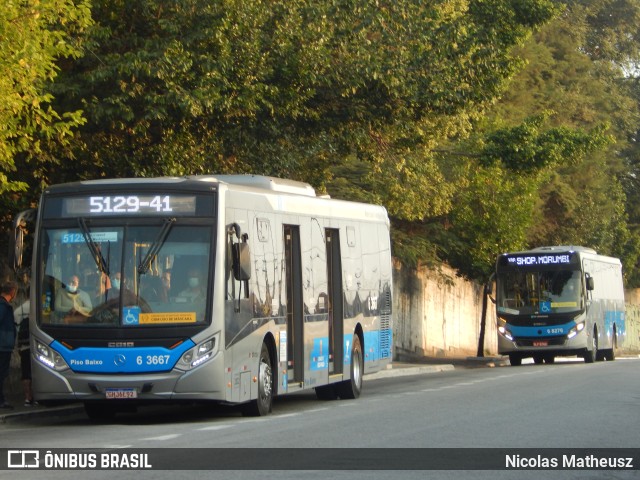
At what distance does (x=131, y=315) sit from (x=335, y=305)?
5.23 m

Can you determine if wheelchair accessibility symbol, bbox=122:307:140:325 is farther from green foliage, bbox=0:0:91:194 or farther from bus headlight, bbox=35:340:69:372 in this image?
green foliage, bbox=0:0:91:194

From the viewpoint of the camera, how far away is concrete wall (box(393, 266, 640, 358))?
43500mm

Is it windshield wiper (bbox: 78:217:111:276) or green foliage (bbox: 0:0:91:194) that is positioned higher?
green foliage (bbox: 0:0:91:194)

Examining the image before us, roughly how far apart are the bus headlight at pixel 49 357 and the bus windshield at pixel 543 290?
24055 millimetres

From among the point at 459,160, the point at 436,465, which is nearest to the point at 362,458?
the point at 436,465

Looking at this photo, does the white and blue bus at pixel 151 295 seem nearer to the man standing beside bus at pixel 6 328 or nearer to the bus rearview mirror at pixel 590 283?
the man standing beside bus at pixel 6 328

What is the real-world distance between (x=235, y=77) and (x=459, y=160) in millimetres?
16350

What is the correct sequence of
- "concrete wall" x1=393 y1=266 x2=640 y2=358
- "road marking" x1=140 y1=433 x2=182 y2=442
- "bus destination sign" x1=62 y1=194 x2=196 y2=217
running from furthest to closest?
"concrete wall" x1=393 y1=266 x2=640 y2=358 < "bus destination sign" x1=62 y1=194 x2=196 y2=217 < "road marking" x1=140 y1=433 x2=182 y2=442

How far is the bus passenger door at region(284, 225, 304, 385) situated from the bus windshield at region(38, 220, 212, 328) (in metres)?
2.71

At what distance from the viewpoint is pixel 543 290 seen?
128ft

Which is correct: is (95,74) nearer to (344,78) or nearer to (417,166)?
(344,78)

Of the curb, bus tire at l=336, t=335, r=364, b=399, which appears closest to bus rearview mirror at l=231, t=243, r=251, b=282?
the curb

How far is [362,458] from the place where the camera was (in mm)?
11930

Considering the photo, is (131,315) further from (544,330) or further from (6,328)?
(544,330)
